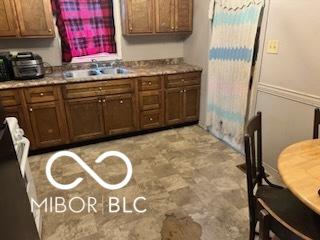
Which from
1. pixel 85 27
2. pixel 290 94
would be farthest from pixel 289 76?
pixel 85 27

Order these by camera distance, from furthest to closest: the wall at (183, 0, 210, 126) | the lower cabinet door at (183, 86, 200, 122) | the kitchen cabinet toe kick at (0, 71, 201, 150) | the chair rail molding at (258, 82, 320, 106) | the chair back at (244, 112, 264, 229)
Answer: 1. the lower cabinet door at (183, 86, 200, 122)
2. the wall at (183, 0, 210, 126)
3. the kitchen cabinet toe kick at (0, 71, 201, 150)
4. the chair rail molding at (258, 82, 320, 106)
5. the chair back at (244, 112, 264, 229)

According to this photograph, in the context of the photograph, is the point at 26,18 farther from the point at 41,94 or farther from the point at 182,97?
the point at 182,97

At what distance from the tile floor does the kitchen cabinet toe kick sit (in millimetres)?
213

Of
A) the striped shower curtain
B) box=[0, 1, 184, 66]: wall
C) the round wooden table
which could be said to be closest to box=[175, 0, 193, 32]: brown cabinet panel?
box=[0, 1, 184, 66]: wall

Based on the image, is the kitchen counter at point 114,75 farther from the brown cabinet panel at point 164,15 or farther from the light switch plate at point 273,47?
the light switch plate at point 273,47

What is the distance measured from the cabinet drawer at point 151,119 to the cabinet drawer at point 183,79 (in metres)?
0.43

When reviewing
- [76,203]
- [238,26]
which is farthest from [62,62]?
[238,26]

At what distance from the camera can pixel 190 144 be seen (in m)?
3.30

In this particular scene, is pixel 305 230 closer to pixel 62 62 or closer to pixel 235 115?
pixel 235 115

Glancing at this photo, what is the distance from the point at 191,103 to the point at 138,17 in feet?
4.68

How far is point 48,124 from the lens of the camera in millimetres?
2982

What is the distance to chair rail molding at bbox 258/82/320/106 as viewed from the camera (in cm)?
206

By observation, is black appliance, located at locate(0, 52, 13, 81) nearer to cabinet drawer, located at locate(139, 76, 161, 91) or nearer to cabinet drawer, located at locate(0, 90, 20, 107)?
cabinet drawer, located at locate(0, 90, 20, 107)

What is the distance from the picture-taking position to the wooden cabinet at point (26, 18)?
8.86 ft
